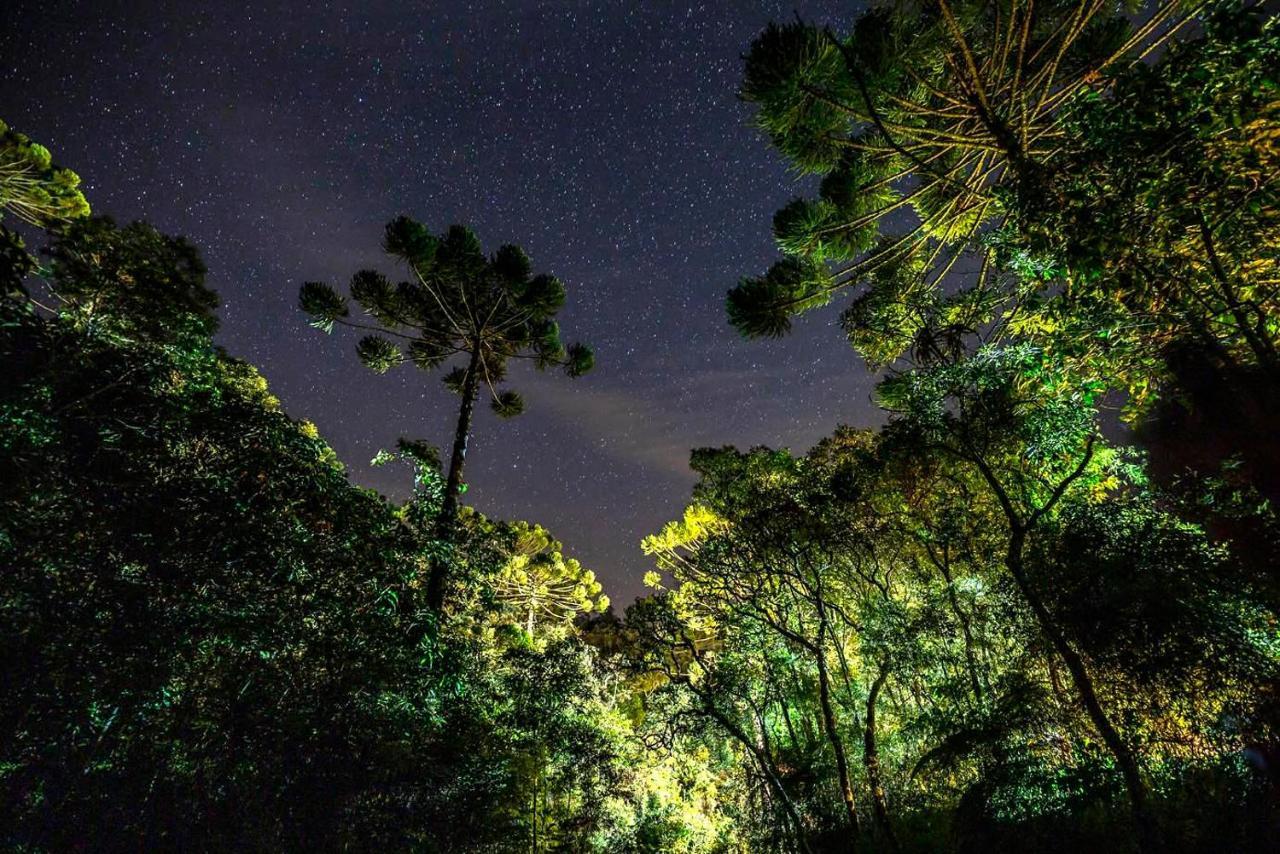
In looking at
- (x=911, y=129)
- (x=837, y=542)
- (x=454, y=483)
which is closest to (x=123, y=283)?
(x=454, y=483)

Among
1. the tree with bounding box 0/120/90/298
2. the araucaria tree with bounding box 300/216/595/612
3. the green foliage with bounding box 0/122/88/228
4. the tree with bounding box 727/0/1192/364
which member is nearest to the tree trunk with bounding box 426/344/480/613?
the araucaria tree with bounding box 300/216/595/612

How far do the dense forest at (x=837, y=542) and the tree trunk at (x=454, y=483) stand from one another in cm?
13

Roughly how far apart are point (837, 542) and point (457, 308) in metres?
10.3

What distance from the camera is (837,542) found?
384 inches

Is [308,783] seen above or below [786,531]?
below

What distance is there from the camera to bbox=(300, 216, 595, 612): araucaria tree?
10.5m

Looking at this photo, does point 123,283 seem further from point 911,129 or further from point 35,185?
point 911,129

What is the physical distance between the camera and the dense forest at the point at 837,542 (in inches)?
119

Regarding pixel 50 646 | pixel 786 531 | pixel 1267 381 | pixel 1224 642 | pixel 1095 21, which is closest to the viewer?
pixel 50 646

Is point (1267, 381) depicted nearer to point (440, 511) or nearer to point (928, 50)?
point (928, 50)

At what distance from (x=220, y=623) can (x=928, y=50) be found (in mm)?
9275

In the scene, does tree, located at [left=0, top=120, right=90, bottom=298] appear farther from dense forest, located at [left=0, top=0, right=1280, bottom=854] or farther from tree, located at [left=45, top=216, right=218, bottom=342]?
tree, located at [left=45, top=216, right=218, bottom=342]

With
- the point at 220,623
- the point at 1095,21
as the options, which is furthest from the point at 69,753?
the point at 1095,21

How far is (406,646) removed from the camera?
474cm
